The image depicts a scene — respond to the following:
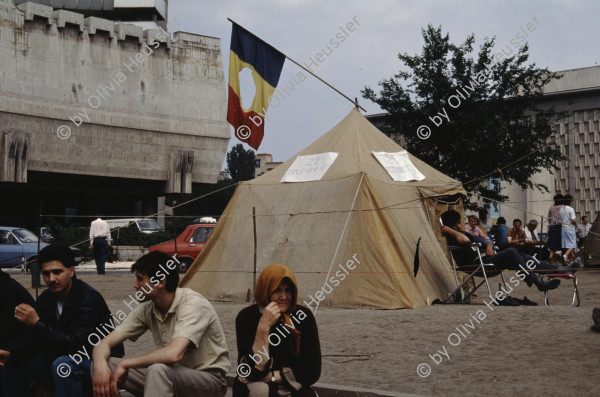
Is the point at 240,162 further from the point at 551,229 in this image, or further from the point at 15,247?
the point at 551,229

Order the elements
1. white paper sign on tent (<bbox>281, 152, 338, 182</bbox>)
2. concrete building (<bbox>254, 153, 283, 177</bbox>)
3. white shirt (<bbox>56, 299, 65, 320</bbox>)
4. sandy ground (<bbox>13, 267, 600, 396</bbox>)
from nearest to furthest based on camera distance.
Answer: white shirt (<bbox>56, 299, 65, 320</bbox>)
sandy ground (<bbox>13, 267, 600, 396</bbox>)
white paper sign on tent (<bbox>281, 152, 338, 182</bbox>)
concrete building (<bbox>254, 153, 283, 177</bbox>)

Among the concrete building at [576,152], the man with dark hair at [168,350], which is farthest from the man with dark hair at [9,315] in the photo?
the concrete building at [576,152]

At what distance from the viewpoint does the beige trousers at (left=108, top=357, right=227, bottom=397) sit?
438cm

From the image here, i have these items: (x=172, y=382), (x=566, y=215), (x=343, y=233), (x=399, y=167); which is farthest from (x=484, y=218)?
(x=172, y=382)

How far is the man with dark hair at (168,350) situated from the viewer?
4438mm

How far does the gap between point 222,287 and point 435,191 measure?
13.3 ft

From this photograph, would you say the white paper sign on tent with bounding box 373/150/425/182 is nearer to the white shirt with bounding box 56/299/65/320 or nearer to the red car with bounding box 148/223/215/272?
the white shirt with bounding box 56/299/65/320

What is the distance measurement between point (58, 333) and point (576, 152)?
4610cm

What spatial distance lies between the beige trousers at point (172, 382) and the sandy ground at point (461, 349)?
2073mm

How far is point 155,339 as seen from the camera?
4844mm

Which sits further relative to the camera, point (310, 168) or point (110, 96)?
point (110, 96)

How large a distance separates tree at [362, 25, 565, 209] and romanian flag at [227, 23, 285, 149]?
1850 cm

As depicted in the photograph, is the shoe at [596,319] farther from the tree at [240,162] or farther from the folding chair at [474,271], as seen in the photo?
the tree at [240,162]

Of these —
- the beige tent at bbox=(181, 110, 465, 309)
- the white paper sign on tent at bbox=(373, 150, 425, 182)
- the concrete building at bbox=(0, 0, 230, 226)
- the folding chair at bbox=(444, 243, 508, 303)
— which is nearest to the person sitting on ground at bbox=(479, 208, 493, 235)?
the beige tent at bbox=(181, 110, 465, 309)
